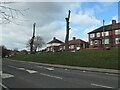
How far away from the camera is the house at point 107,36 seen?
3935 inches

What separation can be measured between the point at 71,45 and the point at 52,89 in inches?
4985

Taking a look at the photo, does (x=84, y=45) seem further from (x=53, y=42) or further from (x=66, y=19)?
(x=66, y=19)

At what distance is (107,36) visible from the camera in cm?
10600

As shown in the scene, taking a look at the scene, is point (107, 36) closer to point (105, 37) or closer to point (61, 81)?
point (105, 37)

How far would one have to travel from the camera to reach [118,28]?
101 m

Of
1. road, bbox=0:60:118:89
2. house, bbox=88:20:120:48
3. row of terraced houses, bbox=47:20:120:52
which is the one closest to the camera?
road, bbox=0:60:118:89

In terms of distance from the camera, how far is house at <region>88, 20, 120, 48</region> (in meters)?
99.9

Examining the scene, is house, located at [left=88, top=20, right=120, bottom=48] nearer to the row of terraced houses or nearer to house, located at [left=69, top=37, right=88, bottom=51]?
the row of terraced houses

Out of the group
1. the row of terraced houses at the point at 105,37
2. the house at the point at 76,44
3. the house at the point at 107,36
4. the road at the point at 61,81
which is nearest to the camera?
the road at the point at 61,81

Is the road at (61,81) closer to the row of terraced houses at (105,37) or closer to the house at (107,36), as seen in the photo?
the row of terraced houses at (105,37)

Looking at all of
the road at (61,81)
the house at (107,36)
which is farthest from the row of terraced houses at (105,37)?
the road at (61,81)

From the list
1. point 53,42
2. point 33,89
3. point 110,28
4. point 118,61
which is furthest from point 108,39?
point 33,89

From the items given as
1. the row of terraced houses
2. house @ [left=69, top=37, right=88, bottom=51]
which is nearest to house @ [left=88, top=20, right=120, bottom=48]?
the row of terraced houses

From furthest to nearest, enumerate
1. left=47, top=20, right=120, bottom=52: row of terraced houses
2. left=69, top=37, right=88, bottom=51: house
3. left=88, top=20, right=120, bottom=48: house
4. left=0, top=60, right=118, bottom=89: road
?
left=69, top=37, right=88, bottom=51: house → left=88, top=20, right=120, bottom=48: house → left=47, top=20, right=120, bottom=52: row of terraced houses → left=0, top=60, right=118, bottom=89: road
